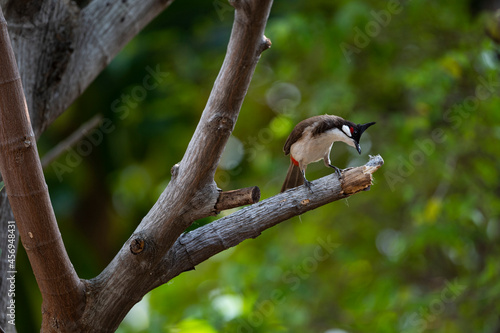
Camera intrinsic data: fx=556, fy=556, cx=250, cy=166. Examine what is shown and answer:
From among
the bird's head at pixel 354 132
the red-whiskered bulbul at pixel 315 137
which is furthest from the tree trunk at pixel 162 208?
the red-whiskered bulbul at pixel 315 137

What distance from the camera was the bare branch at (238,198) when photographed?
159 cm

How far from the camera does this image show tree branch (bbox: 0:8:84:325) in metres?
1.41

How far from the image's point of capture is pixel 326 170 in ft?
14.1

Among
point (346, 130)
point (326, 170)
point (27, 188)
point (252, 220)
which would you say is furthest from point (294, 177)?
point (326, 170)

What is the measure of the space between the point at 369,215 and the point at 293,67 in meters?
1.39

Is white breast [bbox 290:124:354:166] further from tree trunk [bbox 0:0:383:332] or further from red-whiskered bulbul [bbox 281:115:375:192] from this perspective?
tree trunk [bbox 0:0:383:332]

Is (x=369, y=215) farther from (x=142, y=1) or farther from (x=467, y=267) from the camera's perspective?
(x=142, y=1)

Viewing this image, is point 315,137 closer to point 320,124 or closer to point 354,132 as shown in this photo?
point 320,124

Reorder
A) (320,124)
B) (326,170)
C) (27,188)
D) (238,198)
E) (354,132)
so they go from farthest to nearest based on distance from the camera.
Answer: (326,170)
(320,124)
(354,132)
(238,198)
(27,188)

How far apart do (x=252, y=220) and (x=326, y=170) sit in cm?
270

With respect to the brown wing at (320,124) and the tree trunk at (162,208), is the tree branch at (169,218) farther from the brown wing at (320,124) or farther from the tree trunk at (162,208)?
the brown wing at (320,124)

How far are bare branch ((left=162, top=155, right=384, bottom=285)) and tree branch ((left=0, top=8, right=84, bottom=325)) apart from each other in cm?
31

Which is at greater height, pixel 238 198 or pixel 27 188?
pixel 27 188

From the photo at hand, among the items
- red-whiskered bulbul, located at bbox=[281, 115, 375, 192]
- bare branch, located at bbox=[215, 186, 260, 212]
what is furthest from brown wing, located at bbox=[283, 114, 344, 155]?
bare branch, located at bbox=[215, 186, 260, 212]
